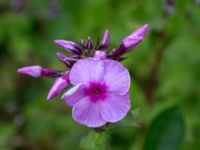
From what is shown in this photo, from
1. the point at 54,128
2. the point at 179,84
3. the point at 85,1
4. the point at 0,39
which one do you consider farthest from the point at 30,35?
the point at 179,84

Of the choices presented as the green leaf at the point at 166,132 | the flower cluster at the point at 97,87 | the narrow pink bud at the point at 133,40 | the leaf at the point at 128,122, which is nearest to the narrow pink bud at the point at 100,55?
the flower cluster at the point at 97,87

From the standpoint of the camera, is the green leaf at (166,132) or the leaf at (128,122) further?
the green leaf at (166,132)

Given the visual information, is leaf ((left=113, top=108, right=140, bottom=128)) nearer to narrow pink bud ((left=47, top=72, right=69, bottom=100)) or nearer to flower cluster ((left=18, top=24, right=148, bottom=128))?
flower cluster ((left=18, top=24, right=148, bottom=128))

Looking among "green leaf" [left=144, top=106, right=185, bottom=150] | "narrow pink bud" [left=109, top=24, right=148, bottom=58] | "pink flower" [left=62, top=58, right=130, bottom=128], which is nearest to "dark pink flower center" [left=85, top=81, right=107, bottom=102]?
"pink flower" [left=62, top=58, right=130, bottom=128]

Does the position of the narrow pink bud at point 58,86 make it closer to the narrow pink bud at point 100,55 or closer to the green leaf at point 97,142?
the narrow pink bud at point 100,55

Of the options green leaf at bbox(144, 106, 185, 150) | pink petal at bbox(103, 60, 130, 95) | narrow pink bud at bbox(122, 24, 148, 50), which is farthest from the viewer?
green leaf at bbox(144, 106, 185, 150)

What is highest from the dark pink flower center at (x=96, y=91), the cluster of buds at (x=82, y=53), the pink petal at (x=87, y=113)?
the cluster of buds at (x=82, y=53)

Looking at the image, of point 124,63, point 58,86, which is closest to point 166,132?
point 58,86

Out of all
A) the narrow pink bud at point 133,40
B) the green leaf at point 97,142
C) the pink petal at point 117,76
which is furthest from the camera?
the green leaf at point 97,142
